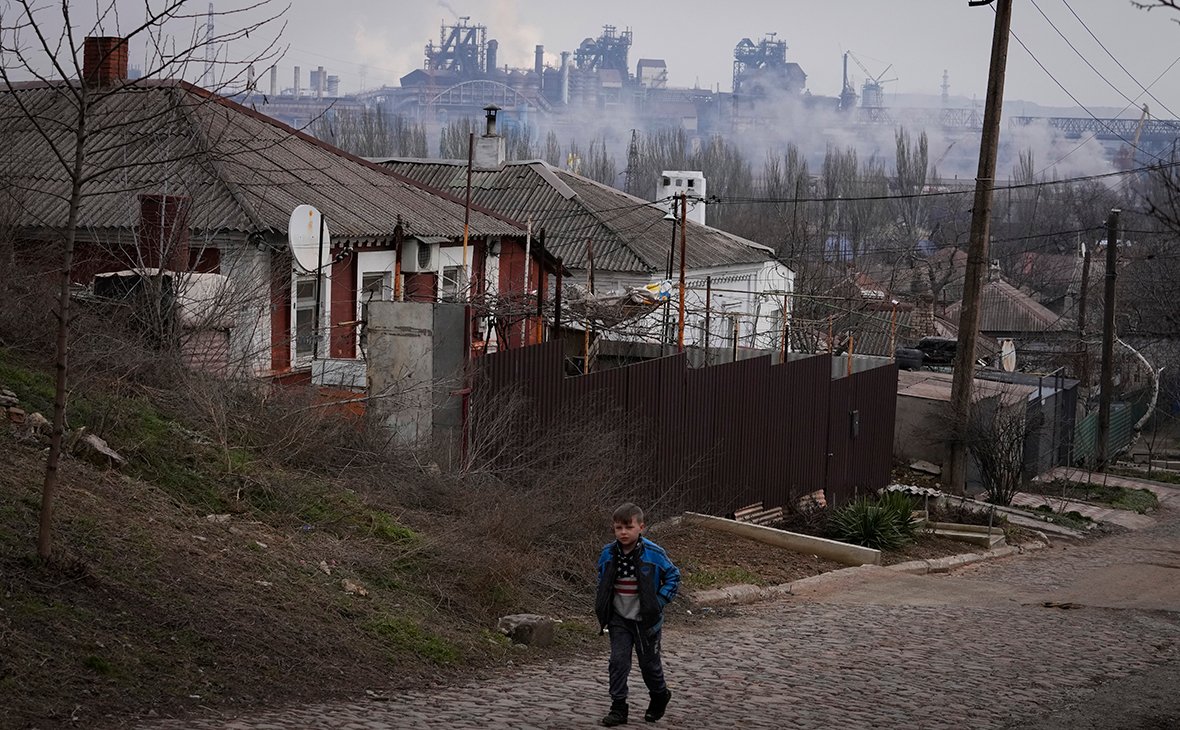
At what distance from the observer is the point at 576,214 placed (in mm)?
35438

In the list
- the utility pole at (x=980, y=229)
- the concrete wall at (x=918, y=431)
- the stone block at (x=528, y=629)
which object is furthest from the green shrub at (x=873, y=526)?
the concrete wall at (x=918, y=431)

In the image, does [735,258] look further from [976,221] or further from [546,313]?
[546,313]

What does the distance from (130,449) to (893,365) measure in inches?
626

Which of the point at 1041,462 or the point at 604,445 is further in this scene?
the point at 1041,462

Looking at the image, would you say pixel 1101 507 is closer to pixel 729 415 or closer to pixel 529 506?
pixel 729 415

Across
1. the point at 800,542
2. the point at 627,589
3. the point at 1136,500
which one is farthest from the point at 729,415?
the point at 1136,500

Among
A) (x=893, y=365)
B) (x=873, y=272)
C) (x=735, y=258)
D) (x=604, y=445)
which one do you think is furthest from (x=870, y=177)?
(x=604, y=445)

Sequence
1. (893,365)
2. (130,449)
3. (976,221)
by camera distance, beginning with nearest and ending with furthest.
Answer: (130,449), (976,221), (893,365)

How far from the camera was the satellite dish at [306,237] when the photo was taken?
14.8 meters

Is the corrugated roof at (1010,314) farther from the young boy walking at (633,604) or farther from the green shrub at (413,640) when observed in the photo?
the young boy walking at (633,604)

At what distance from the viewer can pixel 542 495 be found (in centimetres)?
1168

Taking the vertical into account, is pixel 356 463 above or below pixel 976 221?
below

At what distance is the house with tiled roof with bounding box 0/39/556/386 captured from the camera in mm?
14438

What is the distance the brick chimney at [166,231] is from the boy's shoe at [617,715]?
899cm
